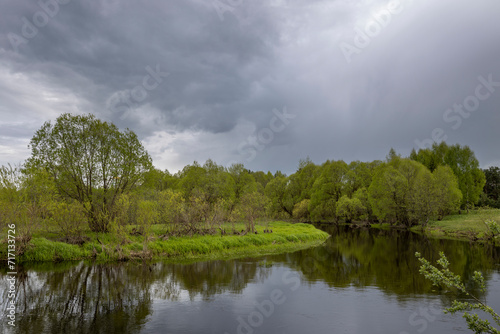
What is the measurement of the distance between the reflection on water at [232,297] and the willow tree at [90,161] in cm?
1173

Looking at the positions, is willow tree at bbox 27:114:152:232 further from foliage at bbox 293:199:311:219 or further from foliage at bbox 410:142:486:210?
foliage at bbox 410:142:486:210

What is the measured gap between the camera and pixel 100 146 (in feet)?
124

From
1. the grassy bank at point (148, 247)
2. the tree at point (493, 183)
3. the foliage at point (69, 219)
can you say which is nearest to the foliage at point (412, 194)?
the tree at point (493, 183)

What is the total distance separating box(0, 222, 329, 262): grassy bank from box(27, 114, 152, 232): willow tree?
447 centimetres

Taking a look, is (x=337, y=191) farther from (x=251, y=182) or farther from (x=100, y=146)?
(x=100, y=146)

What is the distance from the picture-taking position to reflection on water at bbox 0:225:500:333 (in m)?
15.1

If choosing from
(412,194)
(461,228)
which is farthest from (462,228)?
(412,194)

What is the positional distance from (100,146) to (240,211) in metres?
20.3

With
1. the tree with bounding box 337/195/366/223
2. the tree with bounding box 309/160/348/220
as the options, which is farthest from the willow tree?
the tree with bounding box 309/160/348/220

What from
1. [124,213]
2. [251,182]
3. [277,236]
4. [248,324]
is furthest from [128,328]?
[251,182]

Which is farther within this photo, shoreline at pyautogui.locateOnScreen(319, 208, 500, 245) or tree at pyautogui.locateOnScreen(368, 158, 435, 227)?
tree at pyautogui.locateOnScreen(368, 158, 435, 227)

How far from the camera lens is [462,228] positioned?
57.2 meters
